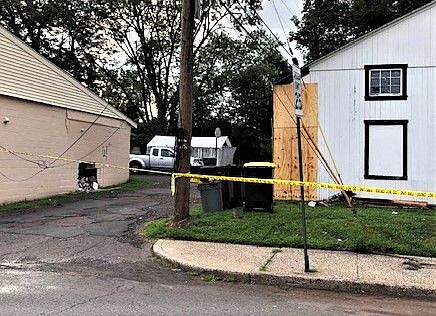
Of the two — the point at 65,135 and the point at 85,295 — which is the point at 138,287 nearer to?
the point at 85,295

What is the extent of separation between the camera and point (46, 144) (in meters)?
18.0

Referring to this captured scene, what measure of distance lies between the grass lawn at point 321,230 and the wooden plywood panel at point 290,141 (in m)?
3.77

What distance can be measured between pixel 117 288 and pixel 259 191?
612 cm

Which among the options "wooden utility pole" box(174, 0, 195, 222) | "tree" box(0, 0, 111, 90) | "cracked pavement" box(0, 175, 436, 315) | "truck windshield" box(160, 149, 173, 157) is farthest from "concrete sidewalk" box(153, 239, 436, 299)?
"tree" box(0, 0, 111, 90)

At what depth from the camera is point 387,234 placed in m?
9.55

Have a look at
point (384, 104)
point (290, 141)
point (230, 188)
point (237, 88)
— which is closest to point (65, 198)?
point (230, 188)

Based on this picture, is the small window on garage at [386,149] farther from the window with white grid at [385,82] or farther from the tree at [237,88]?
the tree at [237,88]

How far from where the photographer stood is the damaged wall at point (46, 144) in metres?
16.0

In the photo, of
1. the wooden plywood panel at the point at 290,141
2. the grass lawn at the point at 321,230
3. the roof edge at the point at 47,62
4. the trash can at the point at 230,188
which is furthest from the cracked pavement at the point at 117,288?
the roof edge at the point at 47,62

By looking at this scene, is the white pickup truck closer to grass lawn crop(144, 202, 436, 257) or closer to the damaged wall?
the damaged wall

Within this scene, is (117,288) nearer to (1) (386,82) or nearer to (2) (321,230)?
(2) (321,230)

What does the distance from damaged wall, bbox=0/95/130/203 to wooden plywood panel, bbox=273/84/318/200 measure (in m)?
8.25

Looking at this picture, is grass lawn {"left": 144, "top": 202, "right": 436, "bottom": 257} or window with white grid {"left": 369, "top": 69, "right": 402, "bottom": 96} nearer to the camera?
grass lawn {"left": 144, "top": 202, "right": 436, "bottom": 257}

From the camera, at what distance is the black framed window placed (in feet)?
50.0
